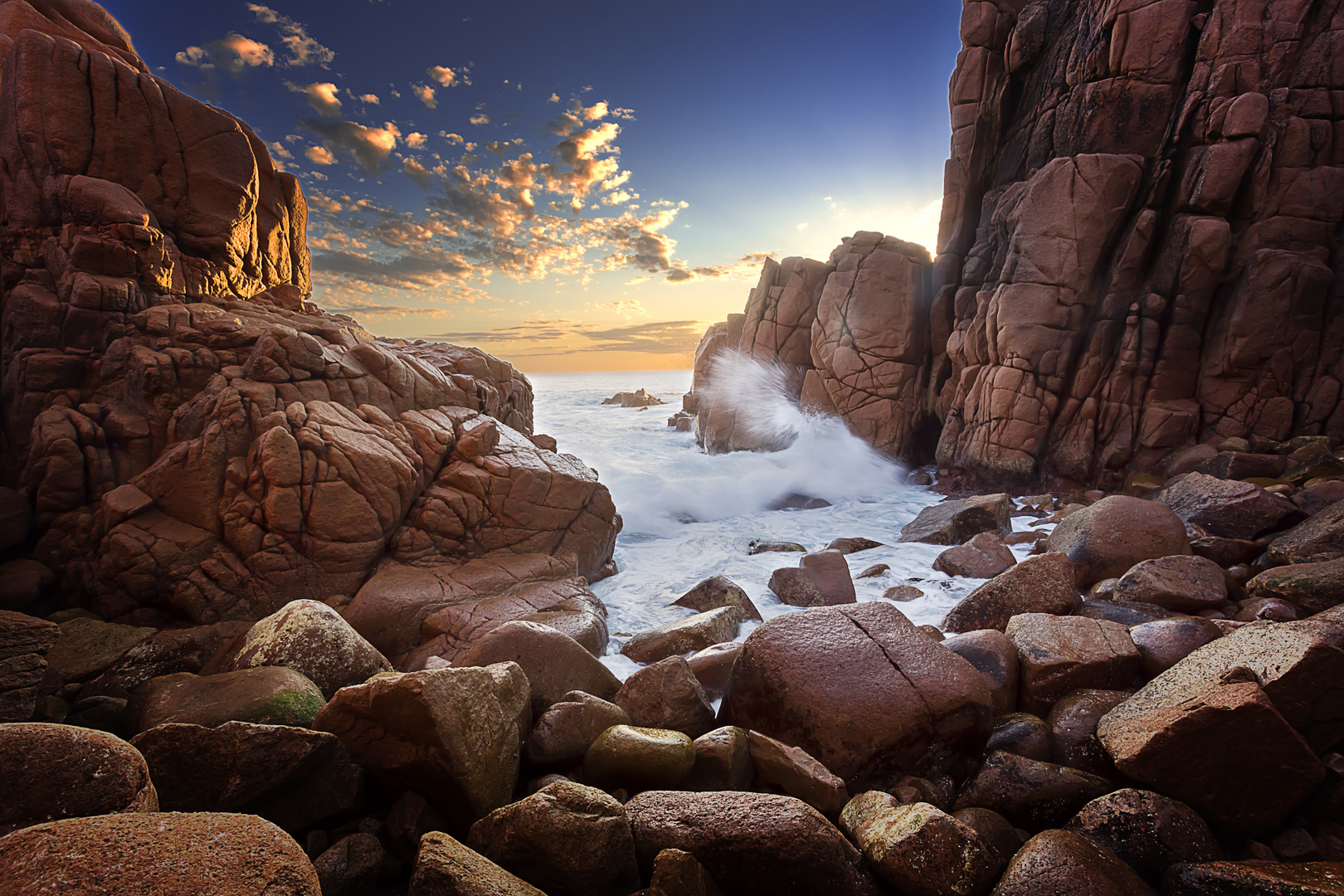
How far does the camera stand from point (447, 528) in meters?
8.47

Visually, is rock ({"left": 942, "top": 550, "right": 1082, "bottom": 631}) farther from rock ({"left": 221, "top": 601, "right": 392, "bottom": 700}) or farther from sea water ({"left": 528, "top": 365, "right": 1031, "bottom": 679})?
rock ({"left": 221, "top": 601, "right": 392, "bottom": 700})

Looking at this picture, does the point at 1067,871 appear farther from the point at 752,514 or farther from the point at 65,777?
the point at 752,514

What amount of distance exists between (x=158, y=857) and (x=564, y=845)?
169 centimetres

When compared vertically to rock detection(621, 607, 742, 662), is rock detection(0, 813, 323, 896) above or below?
above

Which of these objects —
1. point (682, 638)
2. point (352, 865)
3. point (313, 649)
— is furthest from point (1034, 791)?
point (313, 649)

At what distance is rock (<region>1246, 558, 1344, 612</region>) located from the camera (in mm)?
5246

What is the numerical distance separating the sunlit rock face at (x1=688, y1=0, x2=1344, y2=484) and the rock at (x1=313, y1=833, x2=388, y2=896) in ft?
55.4

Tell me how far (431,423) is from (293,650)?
17.9ft

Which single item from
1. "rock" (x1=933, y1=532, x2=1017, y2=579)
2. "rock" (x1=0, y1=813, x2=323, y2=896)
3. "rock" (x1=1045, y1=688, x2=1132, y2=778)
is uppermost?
"rock" (x1=0, y1=813, x2=323, y2=896)

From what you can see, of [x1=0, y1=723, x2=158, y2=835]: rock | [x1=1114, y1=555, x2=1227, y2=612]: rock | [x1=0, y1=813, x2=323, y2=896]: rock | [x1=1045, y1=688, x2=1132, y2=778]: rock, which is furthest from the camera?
[x1=1114, y1=555, x2=1227, y2=612]: rock

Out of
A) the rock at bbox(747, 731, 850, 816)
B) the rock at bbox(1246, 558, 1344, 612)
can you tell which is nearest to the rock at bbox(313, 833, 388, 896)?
the rock at bbox(747, 731, 850, 816)

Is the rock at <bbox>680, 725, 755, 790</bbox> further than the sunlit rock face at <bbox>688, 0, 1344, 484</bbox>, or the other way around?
the sunlit rock face at <bbox>688, 0, 1344, 484</bbox>

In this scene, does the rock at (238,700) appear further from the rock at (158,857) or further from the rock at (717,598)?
the rock at (717,598)

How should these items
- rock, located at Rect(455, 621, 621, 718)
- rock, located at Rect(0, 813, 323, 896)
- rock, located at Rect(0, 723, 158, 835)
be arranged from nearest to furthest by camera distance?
1. rock, located at Rect(0, 813, 323, 896)
2. rock, located at Rect(0, 723, 158, 835)
3. rock, located at Rect(455, 621, 621, 718)
